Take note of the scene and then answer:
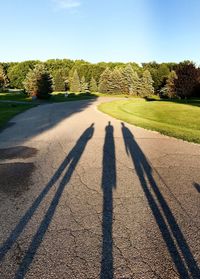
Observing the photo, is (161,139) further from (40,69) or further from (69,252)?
(40,69)

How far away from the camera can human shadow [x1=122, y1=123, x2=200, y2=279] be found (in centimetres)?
347

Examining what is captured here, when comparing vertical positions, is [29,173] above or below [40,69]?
below

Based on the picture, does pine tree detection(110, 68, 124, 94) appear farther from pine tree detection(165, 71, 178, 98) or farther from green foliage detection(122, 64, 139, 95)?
pine tree detection(165, 71, 178, 98)

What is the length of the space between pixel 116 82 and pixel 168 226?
76307 mm

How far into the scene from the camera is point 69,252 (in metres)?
3.77

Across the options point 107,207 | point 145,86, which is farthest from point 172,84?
point 107,207

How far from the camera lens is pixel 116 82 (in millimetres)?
78750

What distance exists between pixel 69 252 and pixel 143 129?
10842 millimetres

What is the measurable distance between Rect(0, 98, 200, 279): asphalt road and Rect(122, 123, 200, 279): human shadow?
1 cm

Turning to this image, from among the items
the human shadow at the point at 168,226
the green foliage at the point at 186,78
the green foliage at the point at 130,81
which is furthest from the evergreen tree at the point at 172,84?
the human shadow at the point at 168,226

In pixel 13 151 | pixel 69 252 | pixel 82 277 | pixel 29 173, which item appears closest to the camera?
pixel 82 277

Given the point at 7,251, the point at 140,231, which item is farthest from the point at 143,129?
the point at 7,251

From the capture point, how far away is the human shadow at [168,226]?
347cm

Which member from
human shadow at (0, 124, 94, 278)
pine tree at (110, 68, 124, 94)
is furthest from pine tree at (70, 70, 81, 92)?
human shadow at (0, 124, 94, 278)
